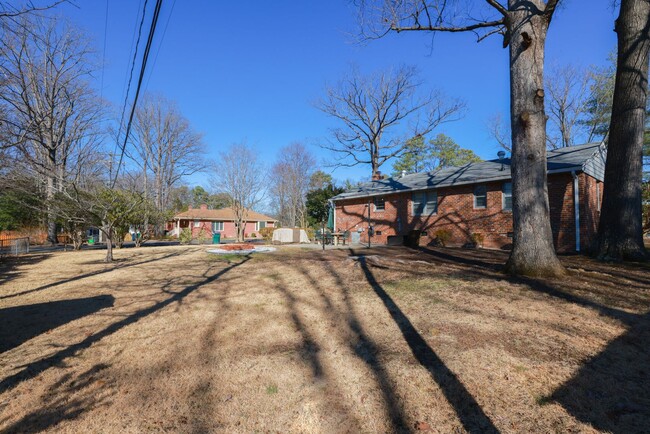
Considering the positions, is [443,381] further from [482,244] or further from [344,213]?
[344,213]

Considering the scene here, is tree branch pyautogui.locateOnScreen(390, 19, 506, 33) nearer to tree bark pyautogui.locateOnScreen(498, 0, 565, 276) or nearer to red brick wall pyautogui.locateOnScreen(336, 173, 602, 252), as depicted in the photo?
tree bark pyautogui.locateOnScreen(498, 0, 565, 276)

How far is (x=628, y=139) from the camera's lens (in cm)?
790

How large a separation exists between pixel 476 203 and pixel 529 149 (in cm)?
955

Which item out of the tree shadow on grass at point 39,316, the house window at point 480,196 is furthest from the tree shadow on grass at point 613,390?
the house window at point 480,196

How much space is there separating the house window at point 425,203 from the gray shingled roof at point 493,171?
490 millimetres

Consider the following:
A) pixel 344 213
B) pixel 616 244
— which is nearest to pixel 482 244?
pixel 616 244

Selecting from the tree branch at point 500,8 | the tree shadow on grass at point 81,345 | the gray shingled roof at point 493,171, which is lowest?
the tree shadow on grass at point 81,345

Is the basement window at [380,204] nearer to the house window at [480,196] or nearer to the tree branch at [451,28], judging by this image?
the house window at [480,196]

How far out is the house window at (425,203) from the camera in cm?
1642

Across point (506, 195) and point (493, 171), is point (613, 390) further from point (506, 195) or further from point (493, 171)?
point (493, 171)

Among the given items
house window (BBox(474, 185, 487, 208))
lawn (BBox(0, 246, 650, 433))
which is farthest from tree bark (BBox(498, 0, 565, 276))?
house window (BBox(474, 185, 487, 208))

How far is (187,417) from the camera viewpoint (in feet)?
8.16

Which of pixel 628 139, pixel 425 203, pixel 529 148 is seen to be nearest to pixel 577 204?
pixel 628 139

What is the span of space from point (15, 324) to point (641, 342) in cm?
791
